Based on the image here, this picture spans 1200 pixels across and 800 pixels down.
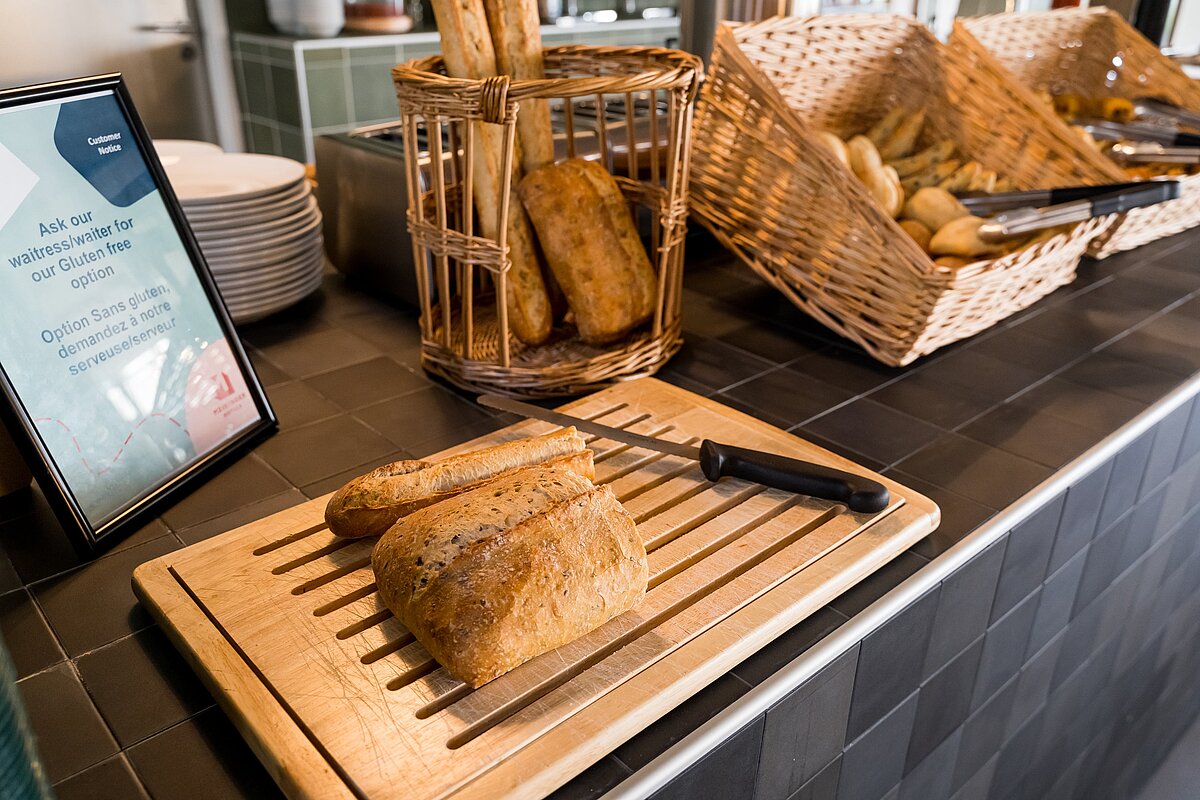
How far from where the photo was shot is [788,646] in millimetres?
610

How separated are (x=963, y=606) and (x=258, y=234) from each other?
2.61 ft

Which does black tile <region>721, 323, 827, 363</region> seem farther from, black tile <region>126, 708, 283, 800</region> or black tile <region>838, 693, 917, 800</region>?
black tile <region>126, 708, 283, 800</region>

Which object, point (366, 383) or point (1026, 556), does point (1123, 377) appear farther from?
point (366, 383)

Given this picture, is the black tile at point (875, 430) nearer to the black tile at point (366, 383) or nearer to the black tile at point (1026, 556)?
the black tile at point (1026, 556)

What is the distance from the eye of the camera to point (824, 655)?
61 centimetres

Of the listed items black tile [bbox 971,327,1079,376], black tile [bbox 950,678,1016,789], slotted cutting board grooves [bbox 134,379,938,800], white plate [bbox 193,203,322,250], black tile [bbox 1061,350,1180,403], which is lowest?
black tile [bbox 950,678,1016,789]

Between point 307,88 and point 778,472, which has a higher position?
point 778,472

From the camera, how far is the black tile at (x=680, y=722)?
20.7 inches

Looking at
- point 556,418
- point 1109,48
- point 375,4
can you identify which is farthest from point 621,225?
point 375,4

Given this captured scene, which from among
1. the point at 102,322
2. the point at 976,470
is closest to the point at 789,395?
the point at 976,470

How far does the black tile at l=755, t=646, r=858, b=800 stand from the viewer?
0.60 meters

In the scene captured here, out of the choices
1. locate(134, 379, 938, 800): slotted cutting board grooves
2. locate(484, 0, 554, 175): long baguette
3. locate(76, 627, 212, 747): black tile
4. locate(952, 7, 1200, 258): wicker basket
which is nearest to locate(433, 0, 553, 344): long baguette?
locate(484, 0, 554, 175): long baguette

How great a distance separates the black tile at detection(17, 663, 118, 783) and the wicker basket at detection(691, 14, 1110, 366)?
2.57 feet

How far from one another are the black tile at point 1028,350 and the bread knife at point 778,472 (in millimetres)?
434
